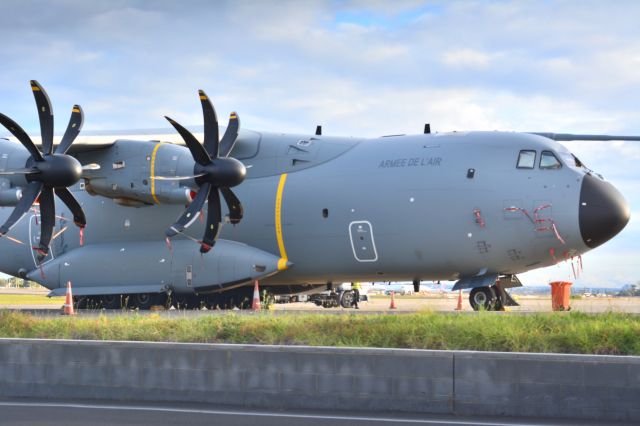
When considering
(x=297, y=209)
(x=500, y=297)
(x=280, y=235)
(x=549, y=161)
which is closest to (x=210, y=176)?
(x=297, y=209)

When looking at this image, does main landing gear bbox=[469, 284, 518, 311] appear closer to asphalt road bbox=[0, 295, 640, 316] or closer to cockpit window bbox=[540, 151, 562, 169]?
asphalt road bbox=[0, 295, 640, 316]

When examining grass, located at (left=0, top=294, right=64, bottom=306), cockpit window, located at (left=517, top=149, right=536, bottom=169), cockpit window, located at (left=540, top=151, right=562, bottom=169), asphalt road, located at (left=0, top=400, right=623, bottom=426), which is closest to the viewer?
asphalt road, located at (left=0, top=400, right=623, bottom=426)

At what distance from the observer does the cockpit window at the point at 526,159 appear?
19000 mm

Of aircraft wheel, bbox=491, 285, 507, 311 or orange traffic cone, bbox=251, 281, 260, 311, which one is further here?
orange traffic cone, bbox=251, 281, 260, 311

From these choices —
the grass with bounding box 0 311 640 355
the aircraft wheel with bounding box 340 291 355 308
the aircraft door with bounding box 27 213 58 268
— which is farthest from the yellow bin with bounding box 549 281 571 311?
the aircraft door with bounding box 27 213 58 268

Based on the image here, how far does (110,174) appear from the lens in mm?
21422

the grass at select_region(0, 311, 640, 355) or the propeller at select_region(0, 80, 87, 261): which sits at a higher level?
the propeller at select_region(0, 80, 87, 261)

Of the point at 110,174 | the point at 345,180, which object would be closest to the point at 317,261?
the point at 345,180

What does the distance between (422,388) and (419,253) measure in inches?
436

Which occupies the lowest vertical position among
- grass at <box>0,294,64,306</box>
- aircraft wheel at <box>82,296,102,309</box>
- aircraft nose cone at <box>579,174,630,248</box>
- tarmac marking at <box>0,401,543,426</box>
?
grass at <box>0,294,64,306</box>

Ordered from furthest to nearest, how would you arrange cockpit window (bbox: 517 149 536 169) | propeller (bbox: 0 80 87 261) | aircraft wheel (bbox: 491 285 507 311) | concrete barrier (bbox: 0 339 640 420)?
aircraft wheel (bbox: 491 285 507 311), propeller (bbox: 0 80 87 261), cockpit window (bbox: 517 149 536 169), concrete barrier (bbox: 0 339 640 420)

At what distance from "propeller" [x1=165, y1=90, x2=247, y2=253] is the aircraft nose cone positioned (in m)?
7.60

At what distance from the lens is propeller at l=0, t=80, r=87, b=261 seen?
19.2 m

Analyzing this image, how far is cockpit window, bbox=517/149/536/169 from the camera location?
19000mm
